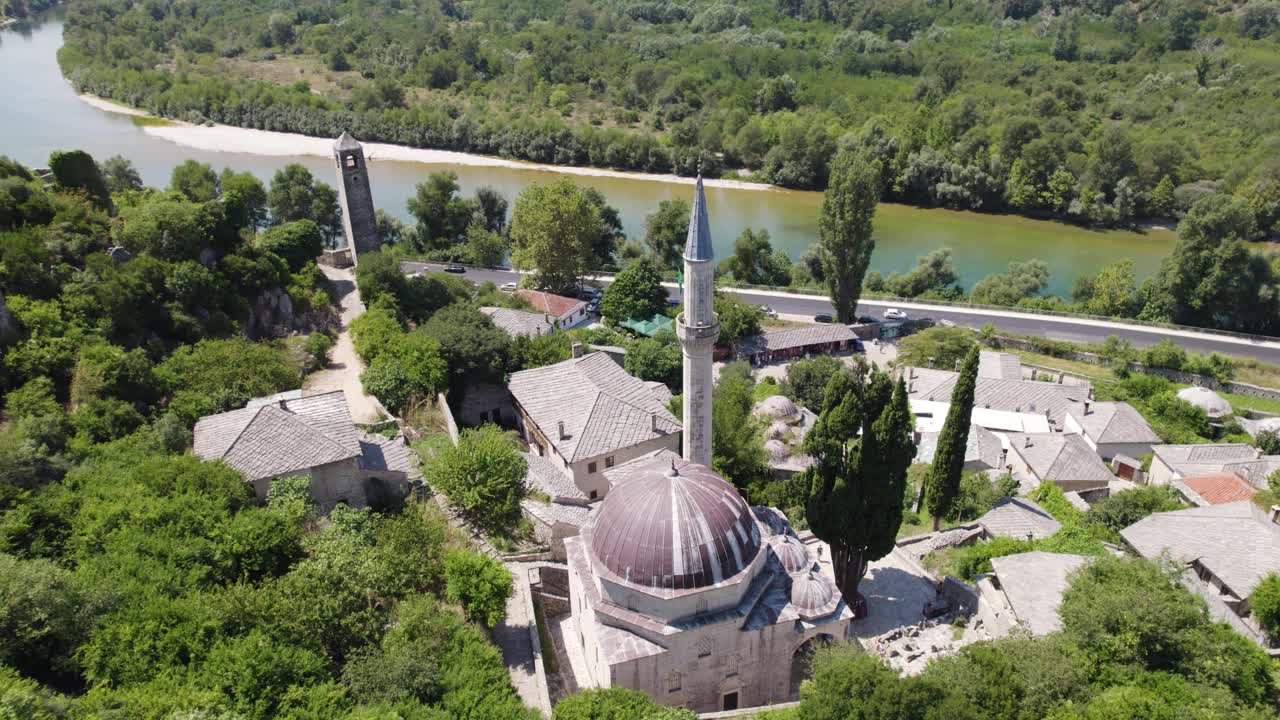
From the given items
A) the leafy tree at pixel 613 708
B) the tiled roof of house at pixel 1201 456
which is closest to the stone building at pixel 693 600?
the leafy tree at pixel 613 708

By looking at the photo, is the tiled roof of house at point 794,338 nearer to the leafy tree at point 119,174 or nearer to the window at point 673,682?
the window at point 673,682

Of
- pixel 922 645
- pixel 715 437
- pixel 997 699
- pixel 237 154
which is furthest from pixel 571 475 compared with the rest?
pixel 237 154

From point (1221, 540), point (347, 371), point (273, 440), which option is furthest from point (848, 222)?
point (273, 440)

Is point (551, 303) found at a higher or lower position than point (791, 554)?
lower

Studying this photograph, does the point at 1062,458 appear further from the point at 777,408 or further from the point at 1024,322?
the point at 1024,322

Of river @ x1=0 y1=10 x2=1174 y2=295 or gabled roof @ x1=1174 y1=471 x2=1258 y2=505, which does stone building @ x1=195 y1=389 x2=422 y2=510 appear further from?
river @ x1=0 y1=10 x2=1174 y2=295

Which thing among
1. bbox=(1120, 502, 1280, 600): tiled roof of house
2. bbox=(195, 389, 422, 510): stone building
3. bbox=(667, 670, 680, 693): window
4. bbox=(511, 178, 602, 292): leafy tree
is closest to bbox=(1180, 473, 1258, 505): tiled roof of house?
bbox=(1120, 502, 1280, 600): tiled roof of house
